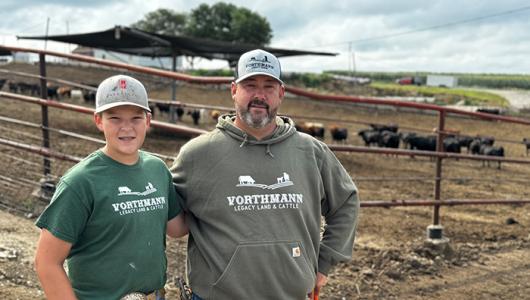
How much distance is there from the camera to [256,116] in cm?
243

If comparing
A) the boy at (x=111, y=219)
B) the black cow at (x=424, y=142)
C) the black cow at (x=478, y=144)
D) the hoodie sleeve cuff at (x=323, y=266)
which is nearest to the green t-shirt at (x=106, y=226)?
the boy at (x=111, y=219)

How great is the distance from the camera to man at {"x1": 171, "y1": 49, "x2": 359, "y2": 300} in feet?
7.66

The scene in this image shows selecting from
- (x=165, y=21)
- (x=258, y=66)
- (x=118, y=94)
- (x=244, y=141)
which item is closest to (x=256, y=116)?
(x=244, y=141)

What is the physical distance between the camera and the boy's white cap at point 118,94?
2.13 meters

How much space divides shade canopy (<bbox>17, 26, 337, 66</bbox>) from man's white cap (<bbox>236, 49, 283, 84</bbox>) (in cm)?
1302

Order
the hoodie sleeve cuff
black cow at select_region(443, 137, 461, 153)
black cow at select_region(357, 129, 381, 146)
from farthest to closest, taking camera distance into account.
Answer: black cow at select_region(357, 129, 381, 146) → black cow at select_region(443, 137, 461, 153) → the hoodie sleeve cuff

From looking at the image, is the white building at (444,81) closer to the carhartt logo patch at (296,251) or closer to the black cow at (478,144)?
the black cow at (478,144)

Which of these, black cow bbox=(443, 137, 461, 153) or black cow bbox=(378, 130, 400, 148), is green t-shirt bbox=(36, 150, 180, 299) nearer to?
black cow bbox=(443, 137, 461, 153)

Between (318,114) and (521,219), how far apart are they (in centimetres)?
2027

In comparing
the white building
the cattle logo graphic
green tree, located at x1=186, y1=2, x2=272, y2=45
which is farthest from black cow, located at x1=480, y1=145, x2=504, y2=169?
the white building

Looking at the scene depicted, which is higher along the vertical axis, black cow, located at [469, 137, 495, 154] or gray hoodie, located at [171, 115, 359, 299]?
gray hoodie, located at [171, 115, 359, 299]

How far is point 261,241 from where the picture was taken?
233 cm

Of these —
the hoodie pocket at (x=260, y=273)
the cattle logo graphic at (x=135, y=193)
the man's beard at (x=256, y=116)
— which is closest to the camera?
the cattle logo graphic at (x=135, y=193)

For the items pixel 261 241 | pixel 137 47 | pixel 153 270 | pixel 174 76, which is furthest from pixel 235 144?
pixel 137 47
